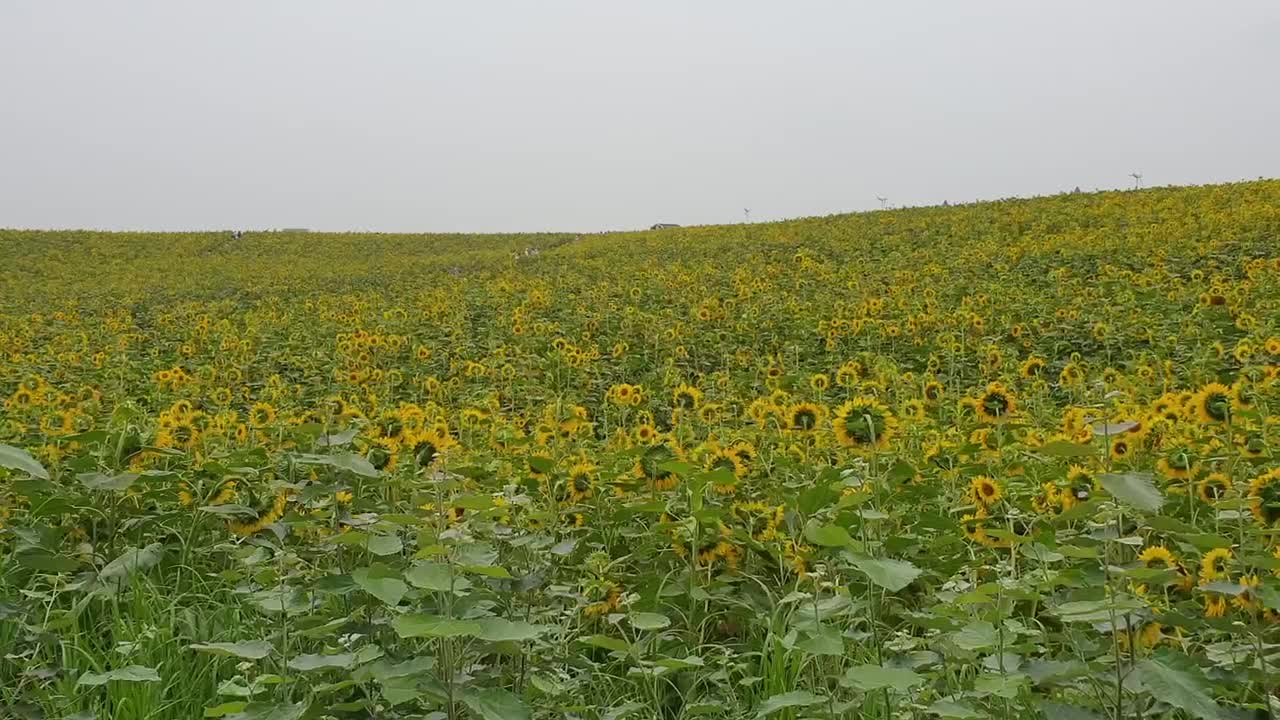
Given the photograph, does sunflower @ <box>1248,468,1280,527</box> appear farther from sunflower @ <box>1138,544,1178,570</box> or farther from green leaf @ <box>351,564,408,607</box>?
green leaf @ <box>351,564,408,607</box>

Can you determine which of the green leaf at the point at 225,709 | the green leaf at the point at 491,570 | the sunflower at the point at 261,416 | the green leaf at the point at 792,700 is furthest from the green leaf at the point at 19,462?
the sunflower at the point at 261,416

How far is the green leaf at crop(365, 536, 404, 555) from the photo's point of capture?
2.15m

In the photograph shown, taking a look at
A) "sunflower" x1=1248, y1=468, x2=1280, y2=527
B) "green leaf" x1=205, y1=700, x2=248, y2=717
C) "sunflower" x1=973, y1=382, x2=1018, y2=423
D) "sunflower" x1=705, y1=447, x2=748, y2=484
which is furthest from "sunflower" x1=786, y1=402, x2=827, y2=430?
"green leaf" x1=205, y1=700, x2=248, y2=717

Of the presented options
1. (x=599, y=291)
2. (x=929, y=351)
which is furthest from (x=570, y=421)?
(x=599, y=291)

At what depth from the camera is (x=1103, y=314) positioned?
32.0 ft

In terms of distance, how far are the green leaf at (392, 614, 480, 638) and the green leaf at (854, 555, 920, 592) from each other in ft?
2.56

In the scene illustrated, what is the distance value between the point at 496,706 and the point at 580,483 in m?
1.55

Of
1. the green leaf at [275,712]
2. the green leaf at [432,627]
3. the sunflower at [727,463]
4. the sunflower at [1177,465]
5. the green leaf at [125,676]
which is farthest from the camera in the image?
the sunflower at [727,463]

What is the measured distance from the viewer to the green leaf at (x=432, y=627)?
1.80 m

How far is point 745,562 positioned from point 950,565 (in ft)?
2.36

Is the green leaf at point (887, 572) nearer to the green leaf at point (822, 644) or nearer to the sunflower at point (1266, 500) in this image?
the green leaf at point (822, 644)

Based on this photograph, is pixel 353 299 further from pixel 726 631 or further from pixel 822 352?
pixel 726 631

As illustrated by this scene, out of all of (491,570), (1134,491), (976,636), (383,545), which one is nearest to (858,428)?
(976,636)

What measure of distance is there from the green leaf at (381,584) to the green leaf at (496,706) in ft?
0.86
